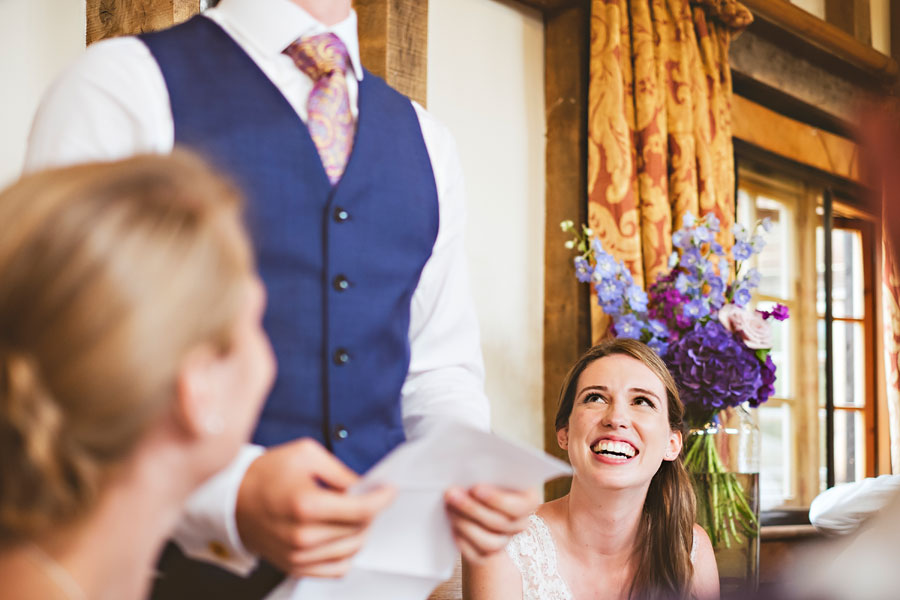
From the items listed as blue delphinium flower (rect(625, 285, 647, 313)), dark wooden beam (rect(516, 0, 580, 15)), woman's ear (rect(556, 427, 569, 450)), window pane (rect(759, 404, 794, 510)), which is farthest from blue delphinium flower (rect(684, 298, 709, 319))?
window pane (rect(759, 404, 794, 510))

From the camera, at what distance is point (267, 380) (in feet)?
2.15

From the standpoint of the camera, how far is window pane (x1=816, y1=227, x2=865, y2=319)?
4.62 m

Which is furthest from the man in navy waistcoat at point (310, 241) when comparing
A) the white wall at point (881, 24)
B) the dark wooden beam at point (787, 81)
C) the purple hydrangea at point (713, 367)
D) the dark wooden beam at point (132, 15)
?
the white wall at point (881, 24)

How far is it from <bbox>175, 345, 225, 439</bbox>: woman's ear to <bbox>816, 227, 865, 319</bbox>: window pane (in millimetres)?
4395

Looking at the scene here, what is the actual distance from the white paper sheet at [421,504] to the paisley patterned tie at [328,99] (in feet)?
1.05

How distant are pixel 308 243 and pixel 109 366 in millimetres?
394

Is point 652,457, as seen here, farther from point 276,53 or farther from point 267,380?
point 267,380

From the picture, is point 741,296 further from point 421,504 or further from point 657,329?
point 421,504

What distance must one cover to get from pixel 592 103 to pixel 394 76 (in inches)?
37.6

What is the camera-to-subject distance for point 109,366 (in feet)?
1.80

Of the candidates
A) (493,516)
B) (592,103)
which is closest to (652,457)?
(592,103)

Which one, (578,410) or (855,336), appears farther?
(855,336)

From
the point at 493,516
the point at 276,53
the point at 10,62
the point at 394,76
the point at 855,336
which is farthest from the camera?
the point at 855,336

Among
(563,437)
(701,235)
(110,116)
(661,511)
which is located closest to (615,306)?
(701,235)
